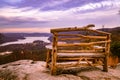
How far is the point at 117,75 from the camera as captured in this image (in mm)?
8594

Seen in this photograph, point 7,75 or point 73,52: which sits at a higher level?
point 73,52

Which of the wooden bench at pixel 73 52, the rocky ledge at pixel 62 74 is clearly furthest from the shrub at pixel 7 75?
the wooden bench at pixel 73 52

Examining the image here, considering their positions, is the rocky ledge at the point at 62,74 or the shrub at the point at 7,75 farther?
the shrub at the point at 7,75

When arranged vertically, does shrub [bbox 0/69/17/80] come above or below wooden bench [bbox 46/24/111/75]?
below

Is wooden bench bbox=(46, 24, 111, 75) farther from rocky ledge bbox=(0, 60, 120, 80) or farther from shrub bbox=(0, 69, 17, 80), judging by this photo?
shrub bbox=(0, 69, 17, 80)

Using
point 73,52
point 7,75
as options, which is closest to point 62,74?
point 73,52

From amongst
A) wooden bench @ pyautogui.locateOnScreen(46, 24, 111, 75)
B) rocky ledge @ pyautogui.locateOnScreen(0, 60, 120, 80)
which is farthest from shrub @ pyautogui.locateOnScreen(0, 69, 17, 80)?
wooden bench @ pyautogui.locateOnScreen(46, 24, 111, 75)

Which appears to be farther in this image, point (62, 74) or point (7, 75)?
point (7, 75)

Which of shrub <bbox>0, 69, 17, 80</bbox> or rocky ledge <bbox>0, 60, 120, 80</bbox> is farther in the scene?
shrub <bbox>0, 69, 17, 80</bbox>

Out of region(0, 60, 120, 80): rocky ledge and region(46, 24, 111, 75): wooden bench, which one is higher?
region(46, 24, 111, 75): wooden bench

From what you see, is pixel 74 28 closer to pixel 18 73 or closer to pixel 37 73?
pixel 37 73

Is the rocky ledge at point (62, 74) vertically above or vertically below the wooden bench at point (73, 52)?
below

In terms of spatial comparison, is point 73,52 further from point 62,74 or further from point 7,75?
point 7,75

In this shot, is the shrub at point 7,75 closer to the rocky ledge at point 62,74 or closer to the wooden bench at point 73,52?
the rocky ledge at point 62,74
